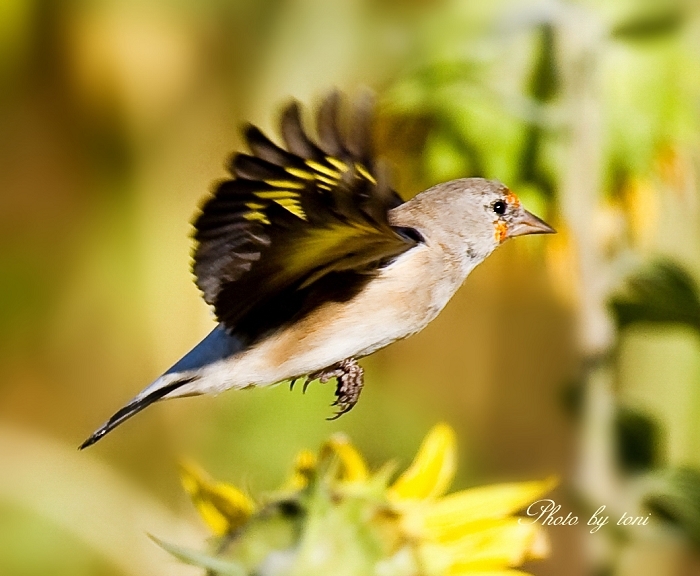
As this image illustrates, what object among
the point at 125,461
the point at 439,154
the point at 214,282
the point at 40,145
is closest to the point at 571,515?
the point at 439,154

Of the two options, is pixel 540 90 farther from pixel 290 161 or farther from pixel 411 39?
pixel 290 161

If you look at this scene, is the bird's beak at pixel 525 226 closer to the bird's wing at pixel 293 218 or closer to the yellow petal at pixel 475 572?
the bird's wing at pixel 293 218

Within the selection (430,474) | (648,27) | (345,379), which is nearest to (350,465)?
(430,474)

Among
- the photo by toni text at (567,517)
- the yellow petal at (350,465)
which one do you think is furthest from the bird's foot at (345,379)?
the photo by toni text at (567,517)

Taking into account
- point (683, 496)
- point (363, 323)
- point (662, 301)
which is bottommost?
point (683, 496)

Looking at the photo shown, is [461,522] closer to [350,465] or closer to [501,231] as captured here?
[350,465]

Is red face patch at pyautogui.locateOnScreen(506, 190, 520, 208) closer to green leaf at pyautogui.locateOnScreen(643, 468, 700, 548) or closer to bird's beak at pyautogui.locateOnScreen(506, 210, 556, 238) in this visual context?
bird's beak at pyautogui.locateOnScreen(506, 210, 556, 238)
